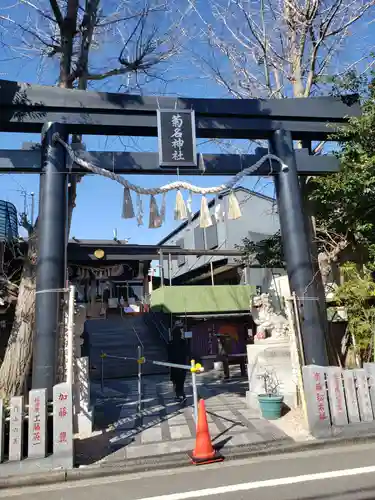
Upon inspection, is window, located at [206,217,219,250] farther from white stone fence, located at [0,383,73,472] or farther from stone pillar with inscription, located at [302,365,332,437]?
white stone fence, located at [0,383,73,472]

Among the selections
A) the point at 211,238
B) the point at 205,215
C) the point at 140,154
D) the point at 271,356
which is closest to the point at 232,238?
the point at 211,238

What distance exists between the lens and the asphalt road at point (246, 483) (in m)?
4.74

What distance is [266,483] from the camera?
16.6ft

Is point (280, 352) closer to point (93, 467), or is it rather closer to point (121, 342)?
point (93, 467)

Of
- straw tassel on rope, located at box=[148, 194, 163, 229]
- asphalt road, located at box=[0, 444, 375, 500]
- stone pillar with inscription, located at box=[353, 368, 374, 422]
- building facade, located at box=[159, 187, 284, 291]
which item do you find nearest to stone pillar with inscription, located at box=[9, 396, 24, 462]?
asphalt road, located at box=[0, 444, 375, 500]

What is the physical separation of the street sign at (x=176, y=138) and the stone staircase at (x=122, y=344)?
1096cm

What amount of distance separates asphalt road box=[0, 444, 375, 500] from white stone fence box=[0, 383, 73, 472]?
52cm

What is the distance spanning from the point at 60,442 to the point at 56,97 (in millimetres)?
6779

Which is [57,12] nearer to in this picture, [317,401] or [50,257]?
[50,257]

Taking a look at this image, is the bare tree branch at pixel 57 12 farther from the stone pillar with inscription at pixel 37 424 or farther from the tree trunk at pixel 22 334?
the stone pillar with inscription at pixel 37 424

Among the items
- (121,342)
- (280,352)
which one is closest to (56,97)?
(280,352)

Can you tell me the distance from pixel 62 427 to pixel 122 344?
1399cm

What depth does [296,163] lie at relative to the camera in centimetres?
912

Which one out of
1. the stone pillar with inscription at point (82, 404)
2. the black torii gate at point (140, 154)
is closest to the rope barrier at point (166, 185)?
the black torii gate at point (140, 154)
